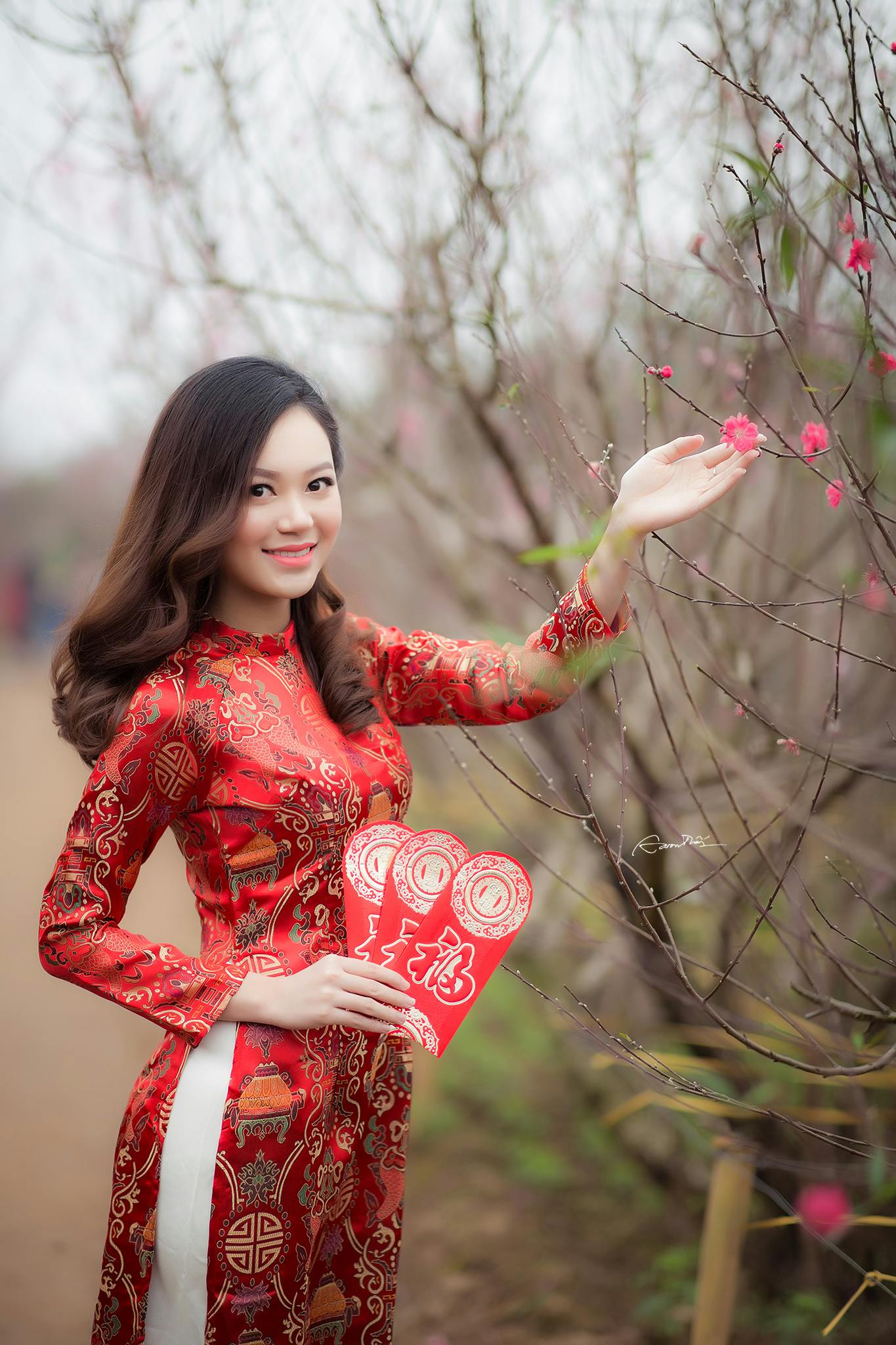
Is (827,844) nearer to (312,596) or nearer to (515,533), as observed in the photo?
(312,596)

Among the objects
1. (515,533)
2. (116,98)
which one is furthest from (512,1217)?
(116,98)

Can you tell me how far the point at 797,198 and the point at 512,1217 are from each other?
305 centimetres

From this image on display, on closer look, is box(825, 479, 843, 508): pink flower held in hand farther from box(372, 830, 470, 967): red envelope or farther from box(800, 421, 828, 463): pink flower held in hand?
box(372, 830, 470, 967): red envelope

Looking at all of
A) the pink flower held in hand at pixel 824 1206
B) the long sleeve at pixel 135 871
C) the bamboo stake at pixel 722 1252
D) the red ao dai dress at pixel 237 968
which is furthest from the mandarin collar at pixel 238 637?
the pink flower held in hand at pixel 824 1206

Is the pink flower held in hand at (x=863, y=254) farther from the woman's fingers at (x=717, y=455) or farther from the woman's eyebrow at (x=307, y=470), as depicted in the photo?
the woman's eyebrow at (x=307, y=470)

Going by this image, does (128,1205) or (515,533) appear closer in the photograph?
(128,1205)

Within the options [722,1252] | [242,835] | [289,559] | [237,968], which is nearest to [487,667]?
[289,559]

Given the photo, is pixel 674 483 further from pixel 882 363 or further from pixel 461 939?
pixel 461 939

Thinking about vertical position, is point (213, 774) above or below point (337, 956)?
above

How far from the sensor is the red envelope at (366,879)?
4.83ft

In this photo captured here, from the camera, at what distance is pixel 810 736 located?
1.89 meters

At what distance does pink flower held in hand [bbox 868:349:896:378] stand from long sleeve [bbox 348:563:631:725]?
0.46 m

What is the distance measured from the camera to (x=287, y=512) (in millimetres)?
1561

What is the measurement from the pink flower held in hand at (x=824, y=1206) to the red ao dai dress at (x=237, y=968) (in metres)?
1.13
